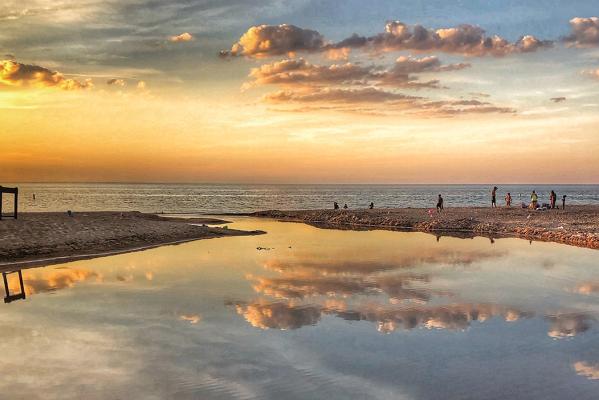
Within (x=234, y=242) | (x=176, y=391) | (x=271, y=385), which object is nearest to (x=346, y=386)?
(x=271, y=385)

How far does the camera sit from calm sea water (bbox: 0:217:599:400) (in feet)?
30.7

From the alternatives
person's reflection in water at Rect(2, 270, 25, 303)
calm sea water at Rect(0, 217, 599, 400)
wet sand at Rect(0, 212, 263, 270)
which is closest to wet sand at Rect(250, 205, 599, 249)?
calm sea water at Rect(0, 217, 599, 400)

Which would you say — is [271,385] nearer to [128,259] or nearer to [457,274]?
[457,274]

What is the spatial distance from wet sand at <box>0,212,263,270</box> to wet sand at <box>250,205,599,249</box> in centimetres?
1935

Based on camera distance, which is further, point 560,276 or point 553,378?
point 560,276

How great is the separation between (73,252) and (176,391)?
69.1 ft

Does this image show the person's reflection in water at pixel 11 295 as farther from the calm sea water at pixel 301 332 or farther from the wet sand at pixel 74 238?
→ the wet sand at pixel 74 238

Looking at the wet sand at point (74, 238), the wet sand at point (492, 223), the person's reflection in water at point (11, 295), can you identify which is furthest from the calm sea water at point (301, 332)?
the wet sand at point (492, 223)

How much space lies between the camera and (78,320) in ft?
46.0

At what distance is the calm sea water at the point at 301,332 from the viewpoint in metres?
9.36

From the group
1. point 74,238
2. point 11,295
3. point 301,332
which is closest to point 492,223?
point 74,238

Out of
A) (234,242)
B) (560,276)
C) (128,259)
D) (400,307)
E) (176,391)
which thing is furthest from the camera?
(234,242)

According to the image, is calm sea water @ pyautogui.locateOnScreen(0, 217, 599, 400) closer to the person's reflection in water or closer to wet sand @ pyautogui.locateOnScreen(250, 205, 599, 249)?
the person's reflection in water

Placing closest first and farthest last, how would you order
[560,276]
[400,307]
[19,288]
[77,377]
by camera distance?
[77,377]
[400,307]
[19,288]
[560,276]
